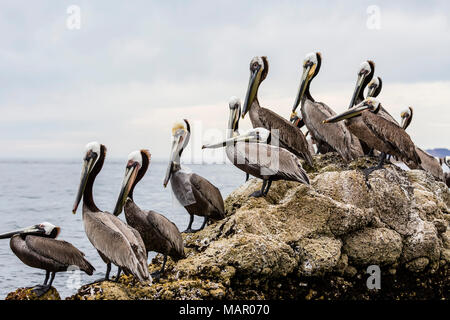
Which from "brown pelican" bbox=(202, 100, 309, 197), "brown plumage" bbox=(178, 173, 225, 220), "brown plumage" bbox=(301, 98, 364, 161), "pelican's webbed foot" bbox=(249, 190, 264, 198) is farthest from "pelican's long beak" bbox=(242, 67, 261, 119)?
"brown plumage" bbox=(178, 173, 225, 220)

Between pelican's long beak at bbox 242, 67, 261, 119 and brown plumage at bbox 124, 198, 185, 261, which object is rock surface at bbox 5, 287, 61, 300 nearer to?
brown plumage at bbox 124, 198, 185, 261

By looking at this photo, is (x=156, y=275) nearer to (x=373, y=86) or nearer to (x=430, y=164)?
(x=373, y=86)

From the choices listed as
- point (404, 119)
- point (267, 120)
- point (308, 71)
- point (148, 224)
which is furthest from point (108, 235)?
point (404, 119)

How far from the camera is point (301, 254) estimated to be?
6613 millimetres

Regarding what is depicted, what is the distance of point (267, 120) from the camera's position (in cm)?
868

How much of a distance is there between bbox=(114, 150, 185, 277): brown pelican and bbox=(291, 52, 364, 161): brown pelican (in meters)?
3.44

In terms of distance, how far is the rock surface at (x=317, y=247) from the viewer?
614 centimetres

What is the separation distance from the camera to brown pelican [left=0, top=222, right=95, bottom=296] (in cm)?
625

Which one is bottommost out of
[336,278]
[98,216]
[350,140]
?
[336,278]

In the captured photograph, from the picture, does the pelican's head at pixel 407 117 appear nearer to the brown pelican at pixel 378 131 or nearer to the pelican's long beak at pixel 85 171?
the brown pelican at pixel 378 131

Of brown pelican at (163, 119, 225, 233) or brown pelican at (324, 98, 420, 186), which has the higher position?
brown pelican at (324, 98, 420, 186)

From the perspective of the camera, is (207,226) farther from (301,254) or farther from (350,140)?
(350,140)

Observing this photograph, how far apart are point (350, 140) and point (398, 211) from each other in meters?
1.69
